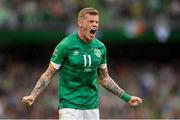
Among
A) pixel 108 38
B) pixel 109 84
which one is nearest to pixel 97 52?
pixel 109 84

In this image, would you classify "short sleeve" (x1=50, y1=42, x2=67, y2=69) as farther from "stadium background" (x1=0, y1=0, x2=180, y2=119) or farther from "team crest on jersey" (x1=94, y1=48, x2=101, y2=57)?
"stadium background" (x1=0, y1=0, x2=180, y2=119)

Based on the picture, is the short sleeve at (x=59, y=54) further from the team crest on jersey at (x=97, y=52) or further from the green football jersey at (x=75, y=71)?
the team crest on jersey at (x=97, y=52)

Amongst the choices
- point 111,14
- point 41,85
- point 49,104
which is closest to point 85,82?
point 41,85

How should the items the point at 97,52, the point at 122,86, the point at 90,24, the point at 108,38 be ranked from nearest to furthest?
the point at 90,24
the point at 97,52
the point at 122,86
the point at 108,38

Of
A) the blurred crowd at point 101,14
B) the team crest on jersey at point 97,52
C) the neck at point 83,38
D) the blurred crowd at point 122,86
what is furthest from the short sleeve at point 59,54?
the blurred crowd at point 101,14

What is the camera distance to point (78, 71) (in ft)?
32.4

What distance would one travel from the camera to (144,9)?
21.7 meters

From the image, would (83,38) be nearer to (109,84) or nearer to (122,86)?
(109,84)

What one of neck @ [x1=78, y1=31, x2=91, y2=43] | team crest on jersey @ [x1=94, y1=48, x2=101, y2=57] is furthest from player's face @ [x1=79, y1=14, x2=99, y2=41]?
team crest on jersey @ [x1=94, y1=48, x2=101, y2=57]

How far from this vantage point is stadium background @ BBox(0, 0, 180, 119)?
67.3 ft

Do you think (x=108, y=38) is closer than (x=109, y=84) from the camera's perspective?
No

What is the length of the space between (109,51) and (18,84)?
3190 mm

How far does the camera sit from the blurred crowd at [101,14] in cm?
2142

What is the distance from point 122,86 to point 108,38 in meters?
1.60
